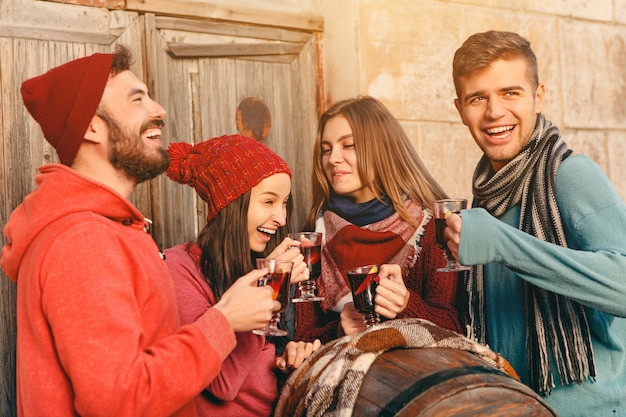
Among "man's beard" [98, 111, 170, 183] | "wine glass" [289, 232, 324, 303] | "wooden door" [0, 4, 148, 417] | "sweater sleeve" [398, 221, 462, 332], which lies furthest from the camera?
"wooden door" [0, 4, 148, 417]

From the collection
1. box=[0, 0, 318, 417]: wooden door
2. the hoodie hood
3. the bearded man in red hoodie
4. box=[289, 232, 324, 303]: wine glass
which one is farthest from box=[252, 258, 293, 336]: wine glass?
box=[0, 0, 318, 417]: wooden door

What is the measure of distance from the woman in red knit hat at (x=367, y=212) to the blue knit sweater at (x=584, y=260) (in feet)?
2.22

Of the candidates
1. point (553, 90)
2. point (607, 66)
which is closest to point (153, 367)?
point (553, 90)

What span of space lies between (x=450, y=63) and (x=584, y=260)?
2826mm

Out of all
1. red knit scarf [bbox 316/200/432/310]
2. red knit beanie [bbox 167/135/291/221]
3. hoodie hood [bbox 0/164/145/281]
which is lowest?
red knit scarf [bbox 316/200/432/310]

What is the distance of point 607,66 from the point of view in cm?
568

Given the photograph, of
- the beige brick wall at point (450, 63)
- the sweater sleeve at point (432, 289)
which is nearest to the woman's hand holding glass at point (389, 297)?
the sweater sleeve at point (432, 289)

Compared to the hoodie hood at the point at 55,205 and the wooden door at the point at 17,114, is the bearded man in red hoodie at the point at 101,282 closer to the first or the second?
the hoodie hood at the point at 55,205

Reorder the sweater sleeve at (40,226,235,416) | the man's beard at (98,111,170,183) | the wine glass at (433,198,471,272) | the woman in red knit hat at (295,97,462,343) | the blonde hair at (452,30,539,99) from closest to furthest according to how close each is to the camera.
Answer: the sweater sleeve at (40,226,235,416), the man's beard at (98,111,170,183), the wine glass at (433,198,471,272), the blonde hair at (452,30,539,99), the woman in red knit hat at (295,97,462,343)

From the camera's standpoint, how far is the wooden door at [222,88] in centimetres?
426

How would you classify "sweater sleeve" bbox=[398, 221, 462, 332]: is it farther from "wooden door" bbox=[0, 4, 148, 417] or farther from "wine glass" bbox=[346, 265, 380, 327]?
"wooden door" bbox=[0, 4, 148, 417]

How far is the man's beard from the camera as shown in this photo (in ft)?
7.41

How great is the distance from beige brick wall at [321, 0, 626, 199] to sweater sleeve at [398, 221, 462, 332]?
1.57 meters

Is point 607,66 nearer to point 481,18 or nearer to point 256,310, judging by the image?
point 481,18
